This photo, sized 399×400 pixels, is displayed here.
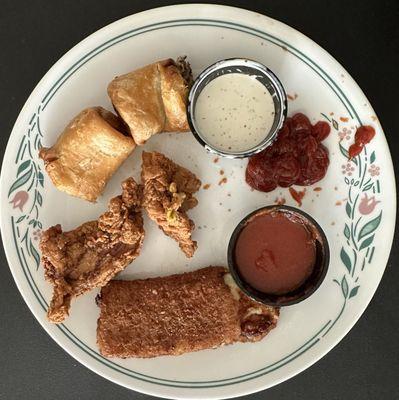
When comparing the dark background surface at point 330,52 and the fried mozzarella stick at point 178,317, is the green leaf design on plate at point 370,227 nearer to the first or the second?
the dark background surface at point 330,52

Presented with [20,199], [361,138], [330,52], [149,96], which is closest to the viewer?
[149,96]

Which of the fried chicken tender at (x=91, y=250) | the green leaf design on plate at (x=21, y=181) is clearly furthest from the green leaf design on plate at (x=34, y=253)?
the green leaf design on plate at (x=21, y=181)

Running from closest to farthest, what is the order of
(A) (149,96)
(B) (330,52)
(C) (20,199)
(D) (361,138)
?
1. (A) (149,96)
2. (D) (361,138)
3. (C) (20,199)
4. (B) (330,52)

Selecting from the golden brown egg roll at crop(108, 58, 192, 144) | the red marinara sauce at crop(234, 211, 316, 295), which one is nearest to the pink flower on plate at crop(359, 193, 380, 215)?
the red marinara sauce at crop(234, 211, 316, 295)

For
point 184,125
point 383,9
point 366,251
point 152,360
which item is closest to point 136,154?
point 184,125

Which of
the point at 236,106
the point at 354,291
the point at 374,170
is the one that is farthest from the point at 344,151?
the point at 354,291

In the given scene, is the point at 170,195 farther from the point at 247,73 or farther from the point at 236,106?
the point at 247,73
